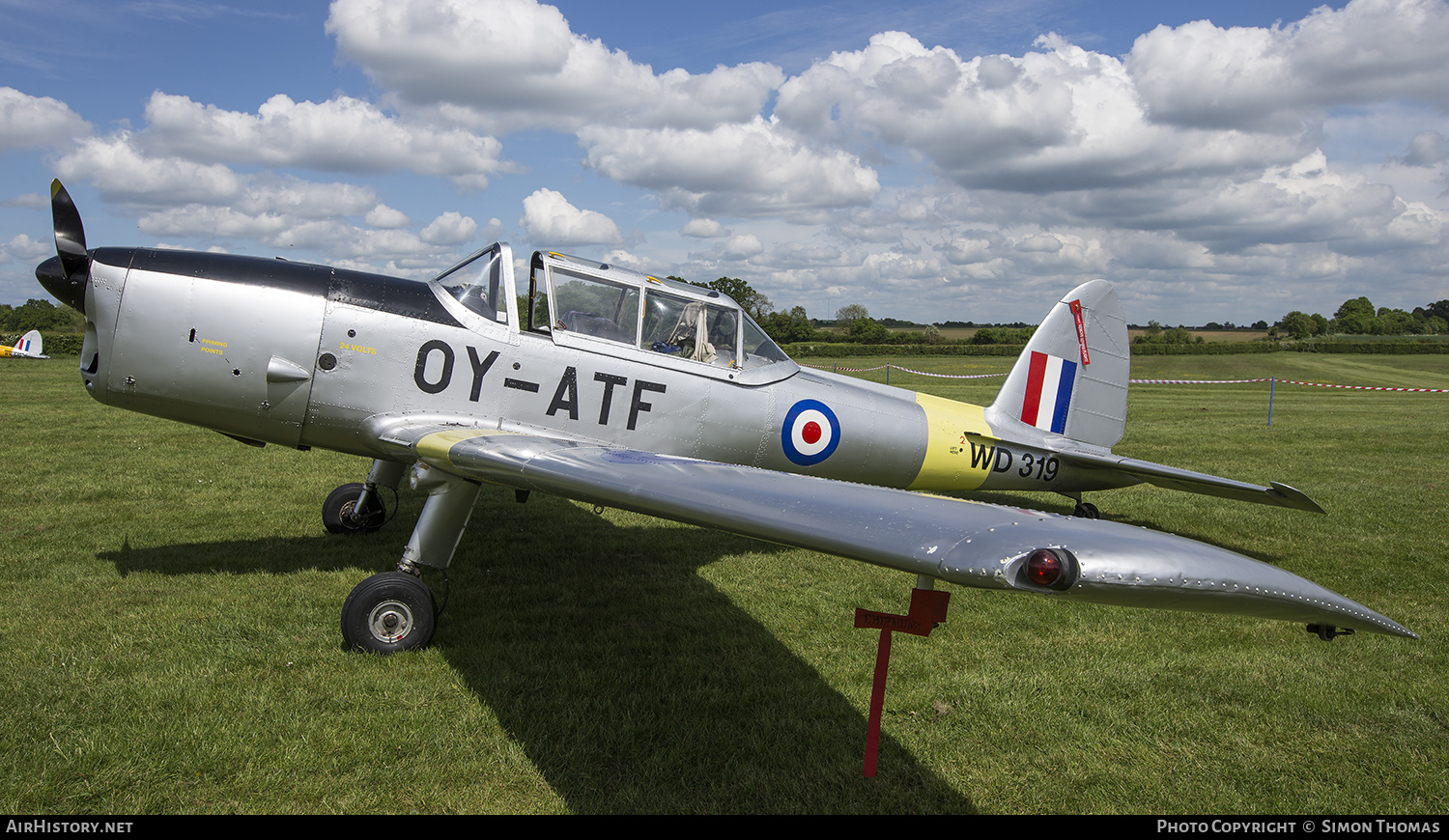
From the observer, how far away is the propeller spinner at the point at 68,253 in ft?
15.5

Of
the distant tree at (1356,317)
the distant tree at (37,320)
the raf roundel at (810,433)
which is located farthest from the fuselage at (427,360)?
the distant tree at (1356,317)

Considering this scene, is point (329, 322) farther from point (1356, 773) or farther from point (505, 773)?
point (1356, 773)

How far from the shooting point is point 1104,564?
182cm

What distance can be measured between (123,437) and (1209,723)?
1394 centimetres

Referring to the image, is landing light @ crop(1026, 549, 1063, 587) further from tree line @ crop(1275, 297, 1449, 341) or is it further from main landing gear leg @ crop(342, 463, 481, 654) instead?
tree line @ crop(1275, 297, 1449, 341)

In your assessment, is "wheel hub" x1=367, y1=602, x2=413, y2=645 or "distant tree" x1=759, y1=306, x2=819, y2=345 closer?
"wheel hub" x1=367, y1=602, x2=413, y2=645

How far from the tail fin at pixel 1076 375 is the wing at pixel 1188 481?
0.62 m

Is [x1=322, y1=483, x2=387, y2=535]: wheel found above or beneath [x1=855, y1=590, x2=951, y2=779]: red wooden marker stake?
beneath

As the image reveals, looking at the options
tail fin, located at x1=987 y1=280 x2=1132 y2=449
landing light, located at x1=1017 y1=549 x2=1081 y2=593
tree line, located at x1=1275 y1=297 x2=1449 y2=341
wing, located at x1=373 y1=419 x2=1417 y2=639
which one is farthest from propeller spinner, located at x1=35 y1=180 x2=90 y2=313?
tree line, located at x1=1275 y1=297 x2=1449 y2=341

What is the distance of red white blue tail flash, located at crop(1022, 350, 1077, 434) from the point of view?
25.1 ft

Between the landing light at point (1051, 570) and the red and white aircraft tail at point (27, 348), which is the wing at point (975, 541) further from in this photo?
the red and white aircraft tail at point (27, 348)

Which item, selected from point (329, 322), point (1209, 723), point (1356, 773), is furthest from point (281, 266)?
point (1356, 773)

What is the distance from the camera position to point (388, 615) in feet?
14.6

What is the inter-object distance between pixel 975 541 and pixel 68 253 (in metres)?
5.63
